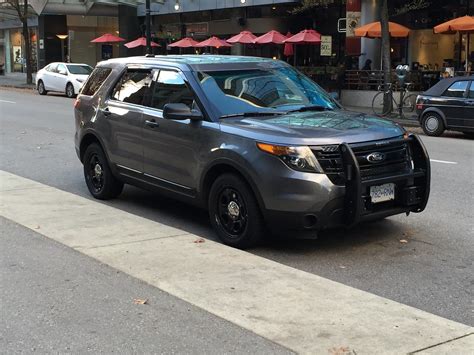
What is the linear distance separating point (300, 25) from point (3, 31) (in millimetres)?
28290

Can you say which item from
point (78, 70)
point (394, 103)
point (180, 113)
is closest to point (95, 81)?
point (180, 113)

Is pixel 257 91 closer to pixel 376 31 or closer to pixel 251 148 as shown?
pixel 251 148

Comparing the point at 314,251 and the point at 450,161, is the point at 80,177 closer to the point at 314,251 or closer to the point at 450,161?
the point at 314,251

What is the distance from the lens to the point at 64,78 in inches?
1110

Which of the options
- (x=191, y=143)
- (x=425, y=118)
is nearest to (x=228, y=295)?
(x=191, y=143)

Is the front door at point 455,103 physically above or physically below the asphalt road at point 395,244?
above

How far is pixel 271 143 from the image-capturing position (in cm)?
555

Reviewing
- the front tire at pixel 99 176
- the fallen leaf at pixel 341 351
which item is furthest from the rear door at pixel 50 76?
the fallen leaf at pixel 341 351

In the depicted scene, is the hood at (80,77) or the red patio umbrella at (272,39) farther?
the hood at (80,77)

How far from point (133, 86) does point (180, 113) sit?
4.91ft

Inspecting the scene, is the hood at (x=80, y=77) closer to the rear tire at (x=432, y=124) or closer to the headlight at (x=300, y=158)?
the rear tire at (x=432, y=124)

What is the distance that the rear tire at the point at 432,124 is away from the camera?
15.2m

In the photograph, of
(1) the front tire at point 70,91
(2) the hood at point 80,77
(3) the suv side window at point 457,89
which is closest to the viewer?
(3) the suv side window at point 457,89

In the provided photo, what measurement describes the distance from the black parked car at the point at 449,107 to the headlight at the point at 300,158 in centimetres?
1029
